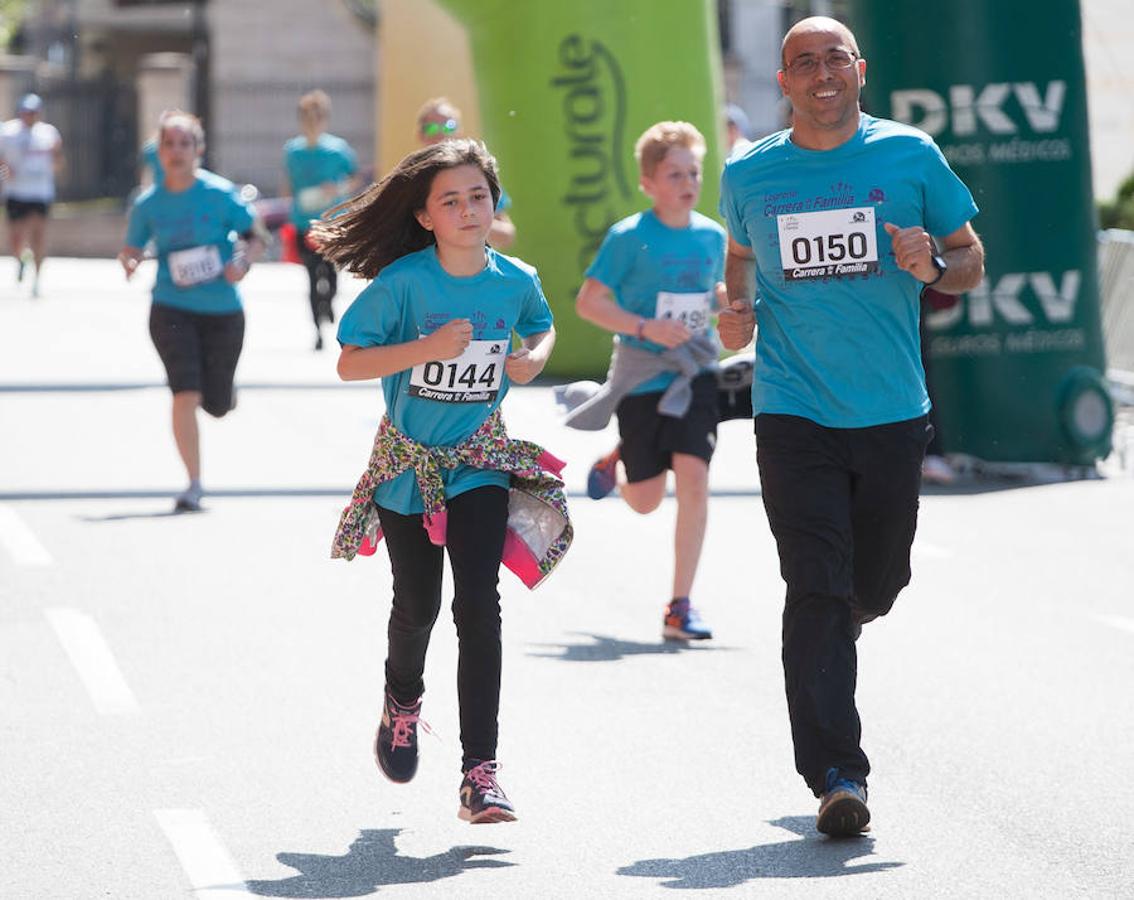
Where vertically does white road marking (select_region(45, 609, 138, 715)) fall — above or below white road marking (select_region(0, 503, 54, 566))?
below

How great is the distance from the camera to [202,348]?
11953 millimetres

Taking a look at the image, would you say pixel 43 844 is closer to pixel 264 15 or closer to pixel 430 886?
pixel 430 886

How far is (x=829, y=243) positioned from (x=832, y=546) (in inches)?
28.9

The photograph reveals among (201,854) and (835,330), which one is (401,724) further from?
(835,330)

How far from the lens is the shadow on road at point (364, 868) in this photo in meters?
5.50

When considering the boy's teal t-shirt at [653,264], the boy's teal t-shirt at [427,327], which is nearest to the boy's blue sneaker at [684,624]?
the boy's teal t-shirt at [653,264]

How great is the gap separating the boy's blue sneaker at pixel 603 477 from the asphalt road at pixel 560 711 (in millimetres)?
467

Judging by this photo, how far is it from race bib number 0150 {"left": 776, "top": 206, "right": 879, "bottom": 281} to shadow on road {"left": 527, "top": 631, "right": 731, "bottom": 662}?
8.50 feet

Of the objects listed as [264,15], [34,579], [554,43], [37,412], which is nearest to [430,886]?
[34,579]

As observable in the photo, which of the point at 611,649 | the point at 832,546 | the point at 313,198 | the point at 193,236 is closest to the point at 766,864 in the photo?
the point at 832,546

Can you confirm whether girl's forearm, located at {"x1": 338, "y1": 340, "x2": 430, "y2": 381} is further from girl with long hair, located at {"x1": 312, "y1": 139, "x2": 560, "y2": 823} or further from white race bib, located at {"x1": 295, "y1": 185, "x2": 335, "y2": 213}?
white race bib, located at {"x1": 295, "y1": 185, "x2": 335, "y2": 213}

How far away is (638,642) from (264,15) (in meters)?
39.0

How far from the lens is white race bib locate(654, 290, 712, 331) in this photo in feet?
28.9

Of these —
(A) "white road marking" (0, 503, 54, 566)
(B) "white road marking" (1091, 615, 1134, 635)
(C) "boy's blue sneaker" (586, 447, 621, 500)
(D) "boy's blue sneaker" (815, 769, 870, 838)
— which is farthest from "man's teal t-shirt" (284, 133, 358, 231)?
(D) "boy's blue sneaker" (815, 769, 870, 838)
